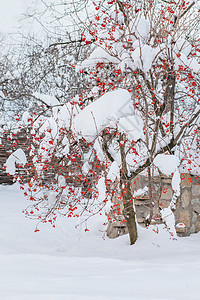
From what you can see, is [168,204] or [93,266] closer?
[93,266]

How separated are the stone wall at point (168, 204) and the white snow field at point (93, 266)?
27 centimetres

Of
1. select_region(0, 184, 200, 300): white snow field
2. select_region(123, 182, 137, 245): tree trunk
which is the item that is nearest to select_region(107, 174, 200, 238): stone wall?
select_region(0, 184, 200, 300): white snow field

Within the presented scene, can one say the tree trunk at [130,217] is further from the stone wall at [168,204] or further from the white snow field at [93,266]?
the stone wall at [168,204]

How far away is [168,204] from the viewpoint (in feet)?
16.4

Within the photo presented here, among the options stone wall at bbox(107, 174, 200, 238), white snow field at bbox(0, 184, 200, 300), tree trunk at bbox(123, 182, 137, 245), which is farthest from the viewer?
stone wall at bbox(107, 174, 200, 238)

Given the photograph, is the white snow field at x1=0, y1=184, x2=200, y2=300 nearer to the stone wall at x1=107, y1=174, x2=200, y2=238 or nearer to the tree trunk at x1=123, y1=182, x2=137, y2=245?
the tree trunk at x1=123, y1=182, x2=137, y2=245

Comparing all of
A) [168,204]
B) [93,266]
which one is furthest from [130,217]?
[93,266]

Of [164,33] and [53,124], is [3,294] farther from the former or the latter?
[164,33]

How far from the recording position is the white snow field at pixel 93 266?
2.17 m

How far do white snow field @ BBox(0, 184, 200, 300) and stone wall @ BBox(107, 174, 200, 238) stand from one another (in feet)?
0.88

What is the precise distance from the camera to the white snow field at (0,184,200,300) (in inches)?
85.5

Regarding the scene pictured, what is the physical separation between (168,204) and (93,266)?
210 centimetres

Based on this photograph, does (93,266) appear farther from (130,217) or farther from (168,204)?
(168,204)

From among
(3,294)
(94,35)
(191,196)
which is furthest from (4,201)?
(3,294)
